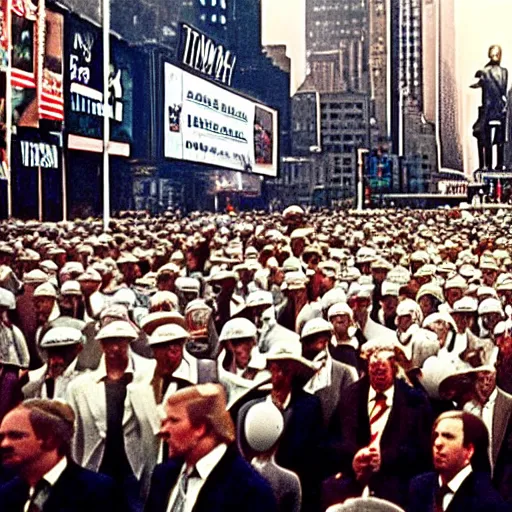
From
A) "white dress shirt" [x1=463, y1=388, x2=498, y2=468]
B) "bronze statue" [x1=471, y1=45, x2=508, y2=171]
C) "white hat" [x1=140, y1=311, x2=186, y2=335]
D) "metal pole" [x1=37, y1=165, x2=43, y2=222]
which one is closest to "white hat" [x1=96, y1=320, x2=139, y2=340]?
"white hat" [x1=140, y1=311, x2=186, y2=335]

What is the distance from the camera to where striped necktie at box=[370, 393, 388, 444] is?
544cm

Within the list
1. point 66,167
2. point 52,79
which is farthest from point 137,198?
point 52,79

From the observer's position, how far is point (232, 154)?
42.7 meters

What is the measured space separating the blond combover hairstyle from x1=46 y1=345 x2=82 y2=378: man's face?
2.14m

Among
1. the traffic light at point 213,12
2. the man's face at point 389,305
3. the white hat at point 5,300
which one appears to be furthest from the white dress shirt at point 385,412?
the traffic light at point 213,12

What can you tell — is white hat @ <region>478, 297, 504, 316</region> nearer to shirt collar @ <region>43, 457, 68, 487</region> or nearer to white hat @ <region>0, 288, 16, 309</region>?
white hat @ <region>0, 288, 16, 309</region>

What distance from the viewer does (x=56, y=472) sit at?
3.76 meters

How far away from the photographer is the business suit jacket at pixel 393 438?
525cm

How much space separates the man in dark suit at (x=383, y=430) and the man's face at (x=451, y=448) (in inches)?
37.1

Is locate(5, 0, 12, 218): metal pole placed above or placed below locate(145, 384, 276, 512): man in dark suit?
above

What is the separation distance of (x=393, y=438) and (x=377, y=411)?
15 cm

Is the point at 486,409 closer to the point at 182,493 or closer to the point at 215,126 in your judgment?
the point at 182,493

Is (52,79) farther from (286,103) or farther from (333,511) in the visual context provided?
(286,103)

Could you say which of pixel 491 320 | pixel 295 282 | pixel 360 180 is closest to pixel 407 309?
pixel 491 320
